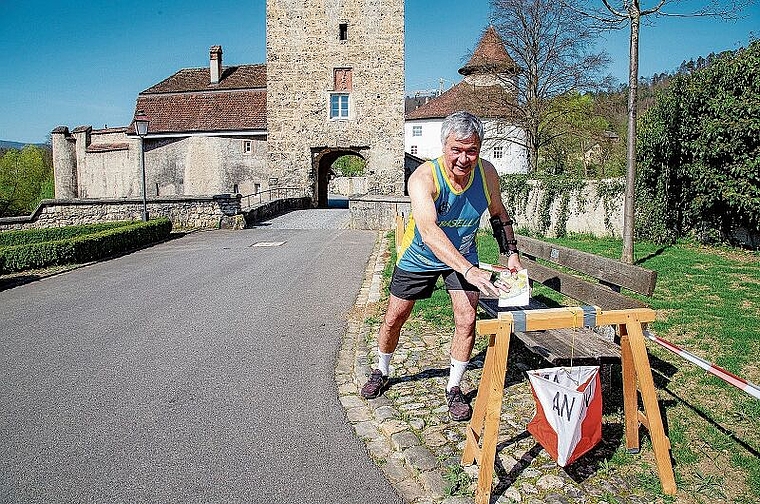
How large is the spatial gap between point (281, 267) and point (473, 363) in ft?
24.0

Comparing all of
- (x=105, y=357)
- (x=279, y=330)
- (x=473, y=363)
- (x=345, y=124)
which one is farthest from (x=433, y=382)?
(x=345, y=124)

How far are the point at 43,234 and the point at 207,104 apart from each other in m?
18.7

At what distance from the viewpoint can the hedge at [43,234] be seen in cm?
1794

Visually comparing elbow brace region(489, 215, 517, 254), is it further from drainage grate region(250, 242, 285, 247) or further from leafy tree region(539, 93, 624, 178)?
leafy tree region(539, 93, 624, 178)

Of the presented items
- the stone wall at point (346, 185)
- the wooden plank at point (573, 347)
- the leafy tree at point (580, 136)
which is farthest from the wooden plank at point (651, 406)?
the stone wall at point (346, 185)

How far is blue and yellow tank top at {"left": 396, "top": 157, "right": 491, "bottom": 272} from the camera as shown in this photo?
3947mm

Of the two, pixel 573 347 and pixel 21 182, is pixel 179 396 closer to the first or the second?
pixel 573 347

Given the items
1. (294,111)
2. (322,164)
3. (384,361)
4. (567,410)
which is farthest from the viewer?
(322,164)

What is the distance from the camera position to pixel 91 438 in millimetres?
4211

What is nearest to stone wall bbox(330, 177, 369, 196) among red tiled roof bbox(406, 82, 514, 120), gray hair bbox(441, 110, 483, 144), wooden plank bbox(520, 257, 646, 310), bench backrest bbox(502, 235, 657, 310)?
red tiled roof bbox(406, 82, 514, 120)

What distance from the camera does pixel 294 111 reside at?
111 ft

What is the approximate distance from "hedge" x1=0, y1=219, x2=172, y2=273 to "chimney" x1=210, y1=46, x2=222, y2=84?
22.6 meters

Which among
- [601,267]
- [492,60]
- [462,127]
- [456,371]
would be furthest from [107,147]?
[462,127]

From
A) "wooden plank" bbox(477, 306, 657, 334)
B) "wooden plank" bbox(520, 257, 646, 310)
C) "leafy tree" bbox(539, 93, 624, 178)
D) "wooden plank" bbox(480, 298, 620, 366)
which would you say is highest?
"leafy tree" bbox(539, 93, 624, 178)
